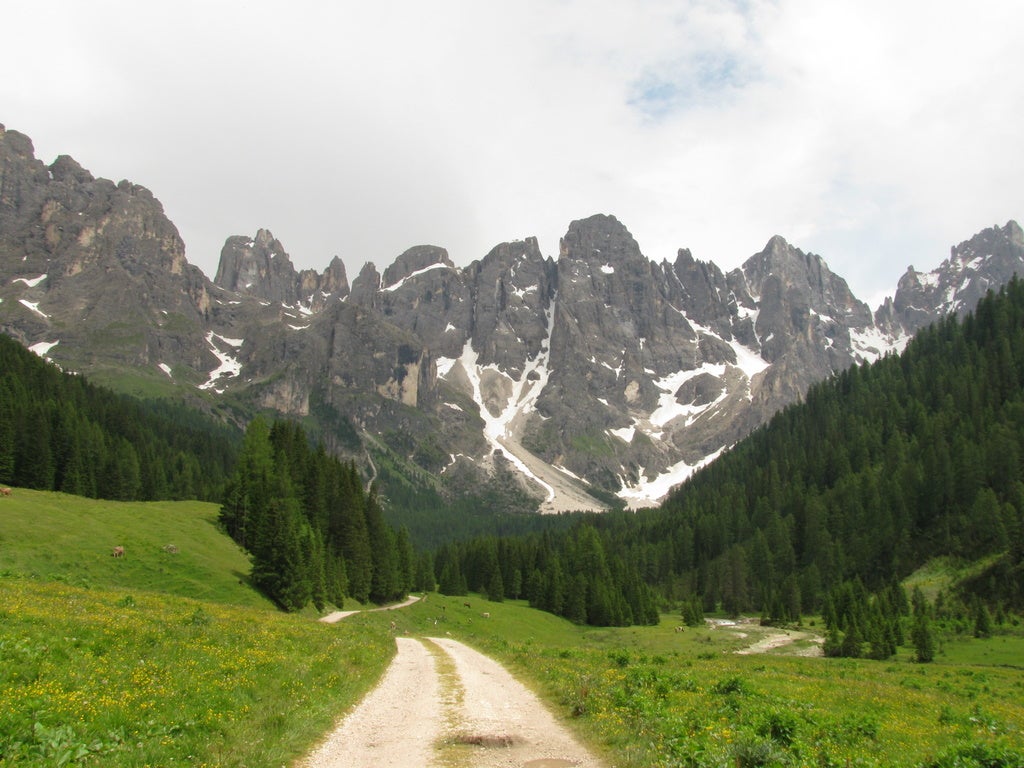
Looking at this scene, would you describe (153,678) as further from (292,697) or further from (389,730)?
(389,730)

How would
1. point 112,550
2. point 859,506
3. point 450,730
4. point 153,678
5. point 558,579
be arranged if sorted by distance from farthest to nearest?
point 859,506, point 558,579, point 112,550, point 450,730, point 153,678

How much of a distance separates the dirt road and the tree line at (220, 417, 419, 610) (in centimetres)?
3468

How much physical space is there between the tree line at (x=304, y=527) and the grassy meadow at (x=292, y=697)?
13.1 metres

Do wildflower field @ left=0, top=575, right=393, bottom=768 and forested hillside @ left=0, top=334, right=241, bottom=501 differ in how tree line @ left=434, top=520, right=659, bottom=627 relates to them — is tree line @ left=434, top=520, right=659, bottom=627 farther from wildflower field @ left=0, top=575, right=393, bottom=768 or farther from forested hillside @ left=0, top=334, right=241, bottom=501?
wildflower field @ left=0, top=575, right=393, bottom=768

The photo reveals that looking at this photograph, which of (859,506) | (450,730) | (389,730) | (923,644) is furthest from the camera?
(859,506)

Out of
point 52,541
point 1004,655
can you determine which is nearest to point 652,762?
point 52,541

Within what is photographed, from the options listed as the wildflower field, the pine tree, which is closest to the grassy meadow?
the wildflower field

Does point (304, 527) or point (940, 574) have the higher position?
point (304, 527)

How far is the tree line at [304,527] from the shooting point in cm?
5784

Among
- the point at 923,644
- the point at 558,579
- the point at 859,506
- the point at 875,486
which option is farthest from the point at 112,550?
the point at 875,486

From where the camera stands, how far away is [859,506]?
12088 centimetres

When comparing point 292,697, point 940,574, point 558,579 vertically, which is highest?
point 940,574

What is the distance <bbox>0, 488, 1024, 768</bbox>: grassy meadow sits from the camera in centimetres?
1295

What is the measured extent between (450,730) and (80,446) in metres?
91.7
